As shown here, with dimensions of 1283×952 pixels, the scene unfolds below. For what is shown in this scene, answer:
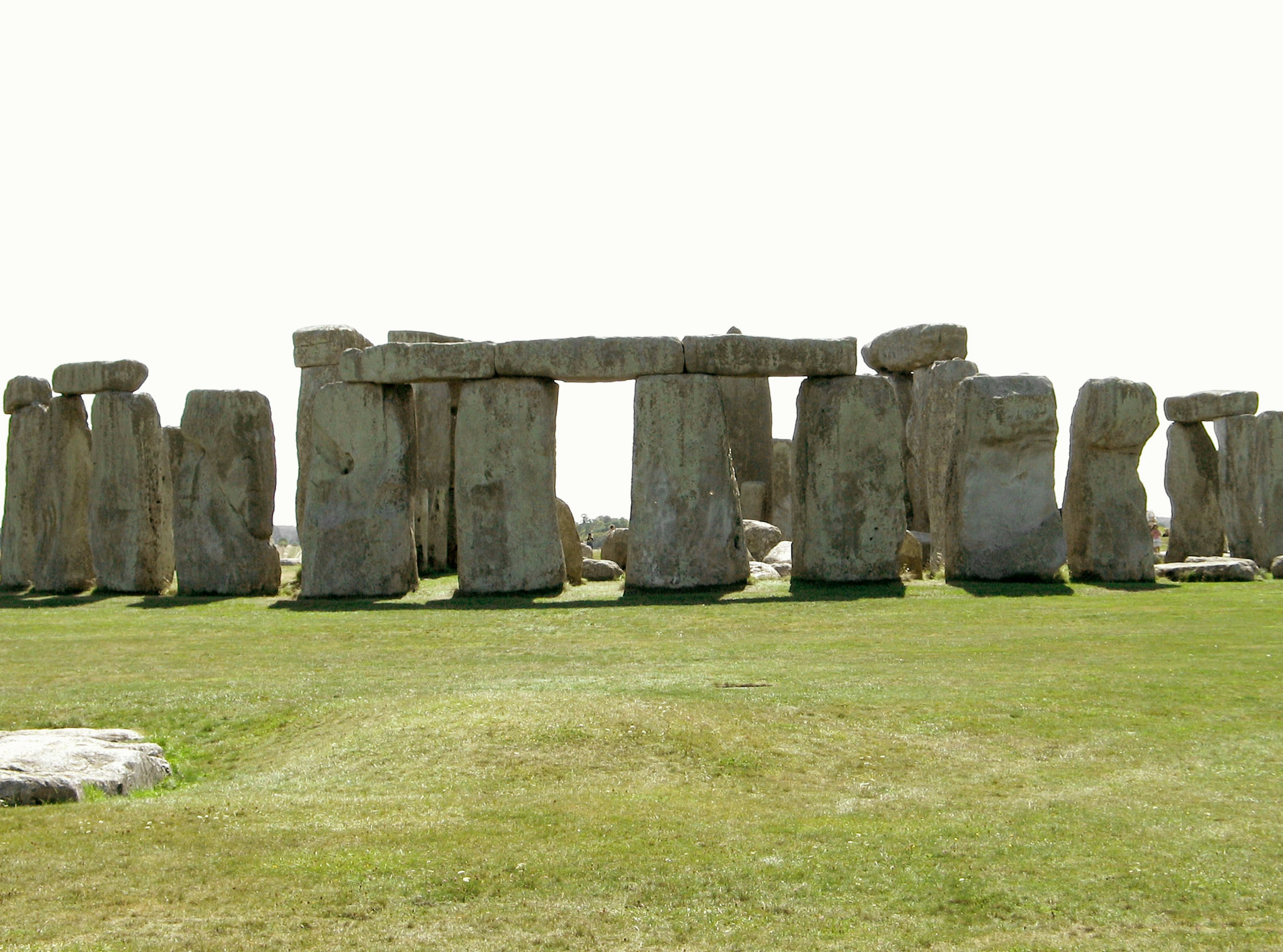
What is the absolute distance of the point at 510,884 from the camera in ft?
21.6

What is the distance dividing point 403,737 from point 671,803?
2.19 m

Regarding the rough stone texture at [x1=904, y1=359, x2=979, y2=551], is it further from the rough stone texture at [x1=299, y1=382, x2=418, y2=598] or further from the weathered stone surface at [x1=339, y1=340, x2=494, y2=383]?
the rough stone texture at [x1=299, y1=382, x2=418, y2=598]

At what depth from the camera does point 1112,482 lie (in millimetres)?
18734

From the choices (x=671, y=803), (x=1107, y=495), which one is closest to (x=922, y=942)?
(x=671, y=803)

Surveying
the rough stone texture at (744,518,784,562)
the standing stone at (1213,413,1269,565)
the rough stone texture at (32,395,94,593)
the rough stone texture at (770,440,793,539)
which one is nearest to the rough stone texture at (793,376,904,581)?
the rough stone texture at (744,518,784,562)

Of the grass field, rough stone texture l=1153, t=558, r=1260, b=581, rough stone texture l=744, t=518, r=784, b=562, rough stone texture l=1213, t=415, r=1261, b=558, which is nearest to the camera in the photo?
the grass field

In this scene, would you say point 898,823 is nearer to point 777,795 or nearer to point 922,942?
point 777,795

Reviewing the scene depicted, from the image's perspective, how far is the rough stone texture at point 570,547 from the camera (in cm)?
2042

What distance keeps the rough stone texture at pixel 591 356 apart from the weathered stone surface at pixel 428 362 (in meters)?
0.19


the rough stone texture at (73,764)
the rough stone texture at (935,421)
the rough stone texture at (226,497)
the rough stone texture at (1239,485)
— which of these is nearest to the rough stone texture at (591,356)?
the rough stone texture at (226,497)

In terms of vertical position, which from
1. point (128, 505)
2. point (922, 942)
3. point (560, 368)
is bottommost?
point (922, 942)

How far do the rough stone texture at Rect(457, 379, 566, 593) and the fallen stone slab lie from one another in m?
11.4

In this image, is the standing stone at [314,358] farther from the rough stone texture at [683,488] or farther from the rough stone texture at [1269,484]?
the rough stone texture at [1269,484]

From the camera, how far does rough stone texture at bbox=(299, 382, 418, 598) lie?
18.6 meters
